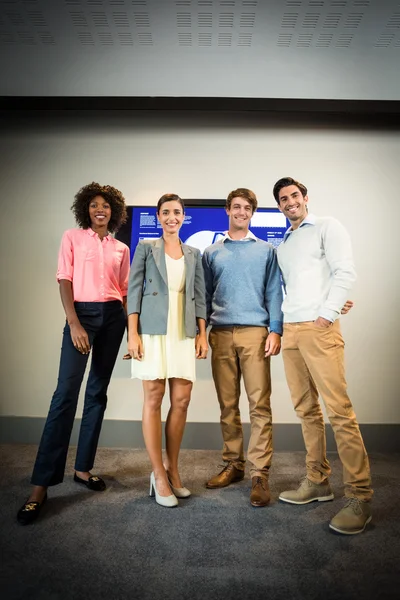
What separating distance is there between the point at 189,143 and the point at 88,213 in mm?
1354

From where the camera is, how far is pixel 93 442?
235 centimetres

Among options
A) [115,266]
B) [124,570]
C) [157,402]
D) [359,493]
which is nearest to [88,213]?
[115,266]

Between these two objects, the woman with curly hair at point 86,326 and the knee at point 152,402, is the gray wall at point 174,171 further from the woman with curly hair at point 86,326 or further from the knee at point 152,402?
the knee at point 152,402

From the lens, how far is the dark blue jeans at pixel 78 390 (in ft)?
6.61

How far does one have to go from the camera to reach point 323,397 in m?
2.01

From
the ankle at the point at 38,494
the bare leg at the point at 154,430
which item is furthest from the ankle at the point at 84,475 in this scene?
the bare leg at the point at 154,430

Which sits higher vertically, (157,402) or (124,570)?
(157,402)

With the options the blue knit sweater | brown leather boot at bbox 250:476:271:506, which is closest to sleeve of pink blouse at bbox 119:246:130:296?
the blue knit sweater

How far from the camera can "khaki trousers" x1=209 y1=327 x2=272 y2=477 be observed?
2.25 meters

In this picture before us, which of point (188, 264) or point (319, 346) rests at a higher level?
point (188, 264)

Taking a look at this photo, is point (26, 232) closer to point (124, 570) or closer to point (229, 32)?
point (229, 32)

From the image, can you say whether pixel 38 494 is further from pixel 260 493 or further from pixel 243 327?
pixel 243 327

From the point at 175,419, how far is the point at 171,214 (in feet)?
3.70

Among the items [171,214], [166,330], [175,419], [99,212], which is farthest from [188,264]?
[175,419]
